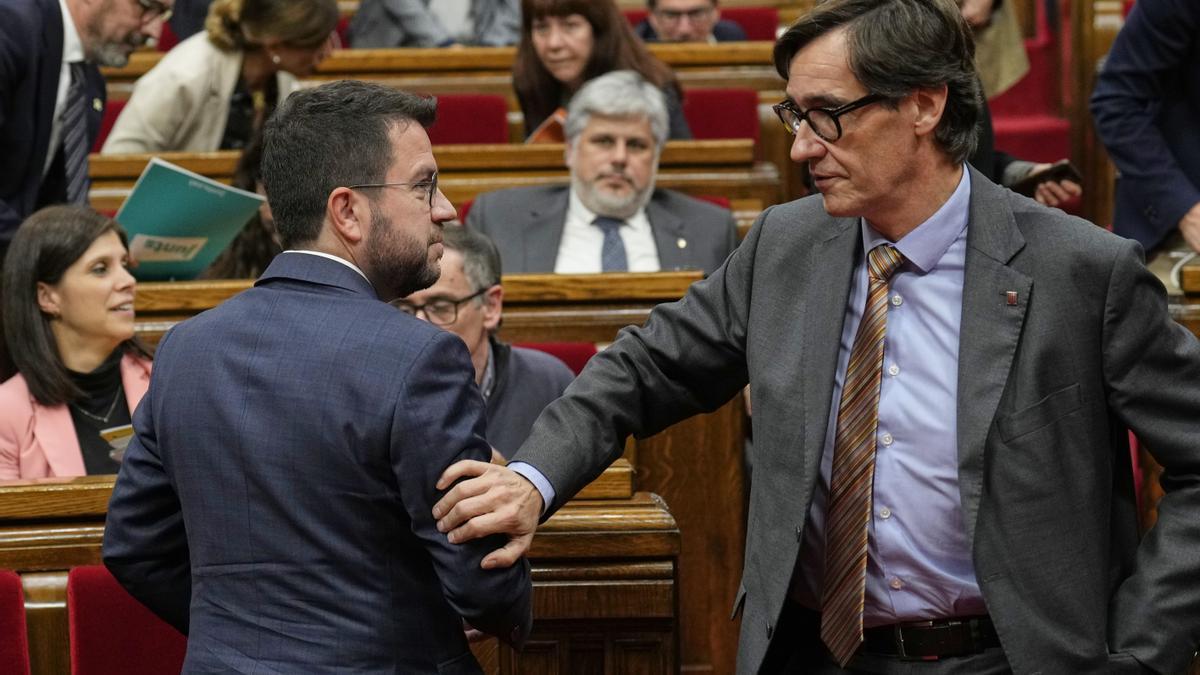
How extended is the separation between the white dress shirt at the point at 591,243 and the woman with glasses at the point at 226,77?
2.25 feet

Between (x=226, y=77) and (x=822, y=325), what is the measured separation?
232cm

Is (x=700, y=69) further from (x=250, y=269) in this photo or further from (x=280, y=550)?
(x=280, y=550)

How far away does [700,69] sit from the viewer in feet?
13.1

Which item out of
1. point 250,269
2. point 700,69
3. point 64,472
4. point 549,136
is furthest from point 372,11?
point 64,472

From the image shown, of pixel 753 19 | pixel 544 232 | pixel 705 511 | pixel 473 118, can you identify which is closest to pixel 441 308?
pixel 705 511

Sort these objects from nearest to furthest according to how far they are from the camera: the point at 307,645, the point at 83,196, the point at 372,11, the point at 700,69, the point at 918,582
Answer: the point at 307,645 → the point at 918,582 → the point at 83,196 → the point at 700,69 → the point at 372,11

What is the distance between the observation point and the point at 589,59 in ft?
11.0

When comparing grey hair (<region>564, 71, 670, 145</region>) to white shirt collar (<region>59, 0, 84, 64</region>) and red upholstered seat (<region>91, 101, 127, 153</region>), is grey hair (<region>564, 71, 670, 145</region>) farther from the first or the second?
red upholstered seat (<region>91, 101, 127, 153</region>)

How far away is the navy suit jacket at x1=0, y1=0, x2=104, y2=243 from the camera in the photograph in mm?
2479

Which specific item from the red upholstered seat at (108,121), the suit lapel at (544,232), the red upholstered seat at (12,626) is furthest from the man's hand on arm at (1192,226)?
the red upholstered seat at (108,121)

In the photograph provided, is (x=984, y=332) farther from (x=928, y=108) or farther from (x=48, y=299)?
(x=48, y=299)

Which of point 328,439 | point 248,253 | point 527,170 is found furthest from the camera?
point 527,170

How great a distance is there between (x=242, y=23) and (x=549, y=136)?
699 millimetres

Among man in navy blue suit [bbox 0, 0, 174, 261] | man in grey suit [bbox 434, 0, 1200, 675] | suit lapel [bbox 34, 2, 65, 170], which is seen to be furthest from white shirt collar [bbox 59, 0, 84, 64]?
man in grey suit [bbox 434, 0, 1200, 675]
